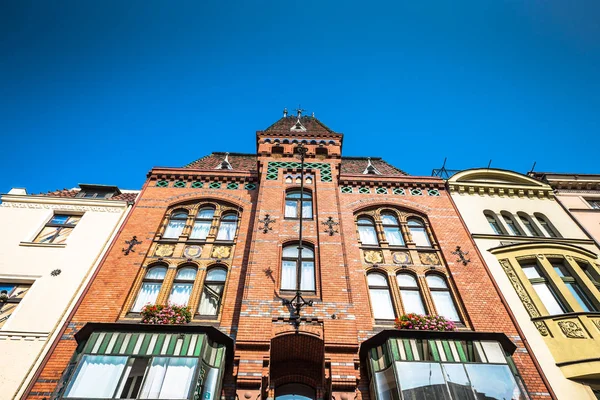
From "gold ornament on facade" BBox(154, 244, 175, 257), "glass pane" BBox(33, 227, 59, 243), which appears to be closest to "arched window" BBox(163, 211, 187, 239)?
"gold ornament on facade" BBox(154, 244, 175, 257)

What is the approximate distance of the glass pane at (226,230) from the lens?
1460 centimetres

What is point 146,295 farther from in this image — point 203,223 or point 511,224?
point 511,224

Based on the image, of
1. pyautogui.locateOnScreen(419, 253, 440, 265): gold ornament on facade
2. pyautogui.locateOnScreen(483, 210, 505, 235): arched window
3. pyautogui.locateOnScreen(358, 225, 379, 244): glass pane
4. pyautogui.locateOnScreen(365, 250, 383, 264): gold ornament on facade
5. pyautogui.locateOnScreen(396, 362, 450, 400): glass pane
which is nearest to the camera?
pyautogui.locateOnScreen(396, 362, 450, 400): glass pane

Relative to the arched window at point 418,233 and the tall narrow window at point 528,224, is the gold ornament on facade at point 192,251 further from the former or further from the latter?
the tall narrow window at point 528,224

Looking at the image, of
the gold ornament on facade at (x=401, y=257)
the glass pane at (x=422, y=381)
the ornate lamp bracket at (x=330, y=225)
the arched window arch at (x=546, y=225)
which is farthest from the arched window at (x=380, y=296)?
the arched window arch at (x=546, y=225)

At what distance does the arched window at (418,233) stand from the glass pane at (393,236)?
1.79ft

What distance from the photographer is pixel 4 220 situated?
14.4 meters

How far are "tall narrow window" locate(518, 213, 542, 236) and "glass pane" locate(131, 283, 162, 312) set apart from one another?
15.8 m

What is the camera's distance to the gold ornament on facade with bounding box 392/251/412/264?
13.8 meters

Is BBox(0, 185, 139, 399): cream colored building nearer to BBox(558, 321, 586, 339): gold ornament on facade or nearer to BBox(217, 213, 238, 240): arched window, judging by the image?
BBox(217, 213, 238, 240): arched window

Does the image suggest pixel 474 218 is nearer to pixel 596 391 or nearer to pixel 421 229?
pixel 421 229

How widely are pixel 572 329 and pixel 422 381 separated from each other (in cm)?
625

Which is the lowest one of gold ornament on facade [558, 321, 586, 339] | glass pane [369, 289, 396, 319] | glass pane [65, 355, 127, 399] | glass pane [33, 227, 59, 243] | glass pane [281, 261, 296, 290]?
glass pane [65, 355, 127, 399]

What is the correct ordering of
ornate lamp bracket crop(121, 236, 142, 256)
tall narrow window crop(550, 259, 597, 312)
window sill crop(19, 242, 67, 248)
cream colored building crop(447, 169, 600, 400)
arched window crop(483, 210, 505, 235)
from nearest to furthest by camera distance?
cream colored building crop(447, 169, 600, 400), tall narrow window crop(550, 259, 597, 312), window sill crop(19, 242, 67, 248), ornate lamp bracket crop(121, 236, 142, 256), arched window crop(483, 210, 505, 235)
